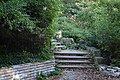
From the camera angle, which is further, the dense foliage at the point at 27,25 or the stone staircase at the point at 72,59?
the stone staircase at the point at 72,59

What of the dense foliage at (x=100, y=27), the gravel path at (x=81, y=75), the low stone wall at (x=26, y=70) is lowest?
the gravel path at (x=81, y=75)

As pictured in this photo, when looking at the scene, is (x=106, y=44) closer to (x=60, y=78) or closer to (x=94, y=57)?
(x=94, y=57)

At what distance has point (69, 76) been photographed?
8.09 meters

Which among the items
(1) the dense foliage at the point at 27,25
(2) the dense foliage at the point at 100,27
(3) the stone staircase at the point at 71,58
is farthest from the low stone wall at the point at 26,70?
(2) the dense foliage at the point at 100,27

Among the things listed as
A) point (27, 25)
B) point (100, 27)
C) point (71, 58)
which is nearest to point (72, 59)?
point (71, 58)

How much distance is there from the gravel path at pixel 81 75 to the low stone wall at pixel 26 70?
40cm

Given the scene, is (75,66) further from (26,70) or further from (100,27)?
(26,70)

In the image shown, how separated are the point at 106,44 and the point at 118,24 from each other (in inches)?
31.2

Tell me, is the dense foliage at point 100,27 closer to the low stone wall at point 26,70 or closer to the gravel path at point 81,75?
the gravel path at point 81,75

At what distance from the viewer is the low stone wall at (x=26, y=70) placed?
698 centimetres

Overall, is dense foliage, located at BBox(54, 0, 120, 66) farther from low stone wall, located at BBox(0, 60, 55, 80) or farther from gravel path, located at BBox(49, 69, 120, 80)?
low stone wall, located at BBox(0, 60, 55, 80)

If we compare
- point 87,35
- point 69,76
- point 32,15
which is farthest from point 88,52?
point 32,15

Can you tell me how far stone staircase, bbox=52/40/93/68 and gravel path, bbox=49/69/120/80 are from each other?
304 mm

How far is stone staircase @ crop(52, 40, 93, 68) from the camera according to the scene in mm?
8984
